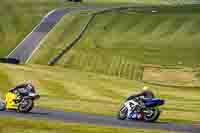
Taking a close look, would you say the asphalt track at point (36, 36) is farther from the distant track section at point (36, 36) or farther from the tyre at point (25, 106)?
the tyre at point (25, 106)

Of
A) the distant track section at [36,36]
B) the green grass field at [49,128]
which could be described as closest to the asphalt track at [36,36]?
the distant track section at [36,36]

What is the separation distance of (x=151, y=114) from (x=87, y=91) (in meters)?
19.5

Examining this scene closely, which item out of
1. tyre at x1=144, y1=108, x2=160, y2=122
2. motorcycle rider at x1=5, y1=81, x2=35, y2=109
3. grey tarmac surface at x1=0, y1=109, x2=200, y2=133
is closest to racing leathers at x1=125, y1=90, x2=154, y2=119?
tyre at x1=144, y1=108, x2=160, y2=122

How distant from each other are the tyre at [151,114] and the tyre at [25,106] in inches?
320

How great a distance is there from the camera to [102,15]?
87.7 m

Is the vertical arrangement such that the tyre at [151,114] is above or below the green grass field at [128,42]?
below

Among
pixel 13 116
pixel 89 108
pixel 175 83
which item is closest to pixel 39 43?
pixel 175 83

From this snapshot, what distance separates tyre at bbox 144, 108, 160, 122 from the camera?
34606mm

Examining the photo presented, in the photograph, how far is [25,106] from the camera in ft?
120

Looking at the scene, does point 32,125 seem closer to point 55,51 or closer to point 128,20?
point 55,51

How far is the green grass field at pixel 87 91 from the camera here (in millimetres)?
43188

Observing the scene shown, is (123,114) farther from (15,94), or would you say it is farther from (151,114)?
(15,94)

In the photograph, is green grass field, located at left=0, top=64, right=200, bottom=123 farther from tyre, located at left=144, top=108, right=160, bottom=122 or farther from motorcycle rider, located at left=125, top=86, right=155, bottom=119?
tyre, located at left=144, top=108, right=160, bottom=122

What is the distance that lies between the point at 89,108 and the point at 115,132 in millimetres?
13534
